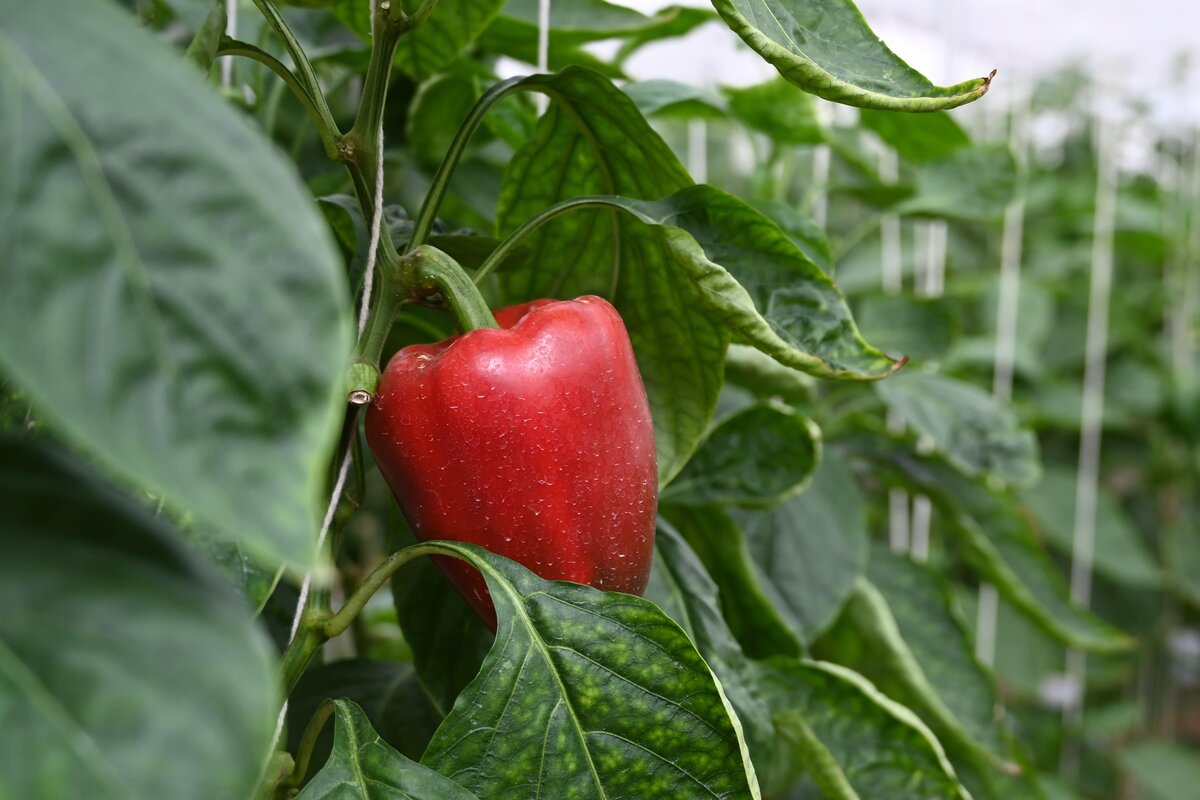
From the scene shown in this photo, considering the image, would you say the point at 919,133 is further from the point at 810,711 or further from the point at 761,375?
the point at 810,711

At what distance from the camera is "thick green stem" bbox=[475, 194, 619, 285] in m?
0.44

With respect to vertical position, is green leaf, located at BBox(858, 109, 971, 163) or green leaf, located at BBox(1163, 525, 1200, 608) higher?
green leaf, located at BBox(858, 109, 971, 163)

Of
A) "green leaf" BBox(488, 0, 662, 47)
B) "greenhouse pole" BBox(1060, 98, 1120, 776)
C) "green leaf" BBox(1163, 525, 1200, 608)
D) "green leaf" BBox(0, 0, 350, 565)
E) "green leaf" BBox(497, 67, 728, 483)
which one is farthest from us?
"green leaf" BBox(1163, 525, 1200, 608)

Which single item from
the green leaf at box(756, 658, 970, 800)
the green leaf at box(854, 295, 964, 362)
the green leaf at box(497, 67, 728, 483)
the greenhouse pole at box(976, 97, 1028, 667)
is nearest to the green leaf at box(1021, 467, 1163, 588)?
the greenhouse pole at box(976, 97, 1028, 667)

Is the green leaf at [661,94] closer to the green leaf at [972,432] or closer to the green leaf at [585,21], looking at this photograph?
the green leaf at [585,21]

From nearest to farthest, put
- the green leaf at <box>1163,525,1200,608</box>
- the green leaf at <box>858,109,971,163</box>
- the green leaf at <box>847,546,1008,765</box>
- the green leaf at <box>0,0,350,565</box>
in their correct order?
the green leaf at <box>0,0,350,565</box>
the green leaf at <box>847,546,1008,765</box>
the green leaf at <box>858,109,971,163</box>
the green leaf at <box>1163,525,1200,608</box>

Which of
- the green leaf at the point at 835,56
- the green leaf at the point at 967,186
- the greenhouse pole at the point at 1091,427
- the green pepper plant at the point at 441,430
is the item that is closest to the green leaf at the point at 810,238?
the green pepper plant at the point at 441,430

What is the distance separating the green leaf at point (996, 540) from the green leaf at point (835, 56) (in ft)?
2.13

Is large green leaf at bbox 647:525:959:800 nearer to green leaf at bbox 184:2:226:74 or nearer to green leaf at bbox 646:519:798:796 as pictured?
green leaf at bbox 646:519:798:796

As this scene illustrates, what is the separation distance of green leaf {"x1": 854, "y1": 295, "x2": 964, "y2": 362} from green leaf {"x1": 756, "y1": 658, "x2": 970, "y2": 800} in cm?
49

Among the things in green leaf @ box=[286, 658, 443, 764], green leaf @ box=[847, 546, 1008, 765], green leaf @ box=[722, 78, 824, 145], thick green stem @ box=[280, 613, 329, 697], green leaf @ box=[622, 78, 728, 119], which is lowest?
green leaf @ box=[847, 546, 1008, 765]

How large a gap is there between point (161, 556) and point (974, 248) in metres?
2.04

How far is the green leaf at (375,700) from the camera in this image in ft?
1.77

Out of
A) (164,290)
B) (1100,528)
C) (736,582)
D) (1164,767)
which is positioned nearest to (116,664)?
(164,290)
